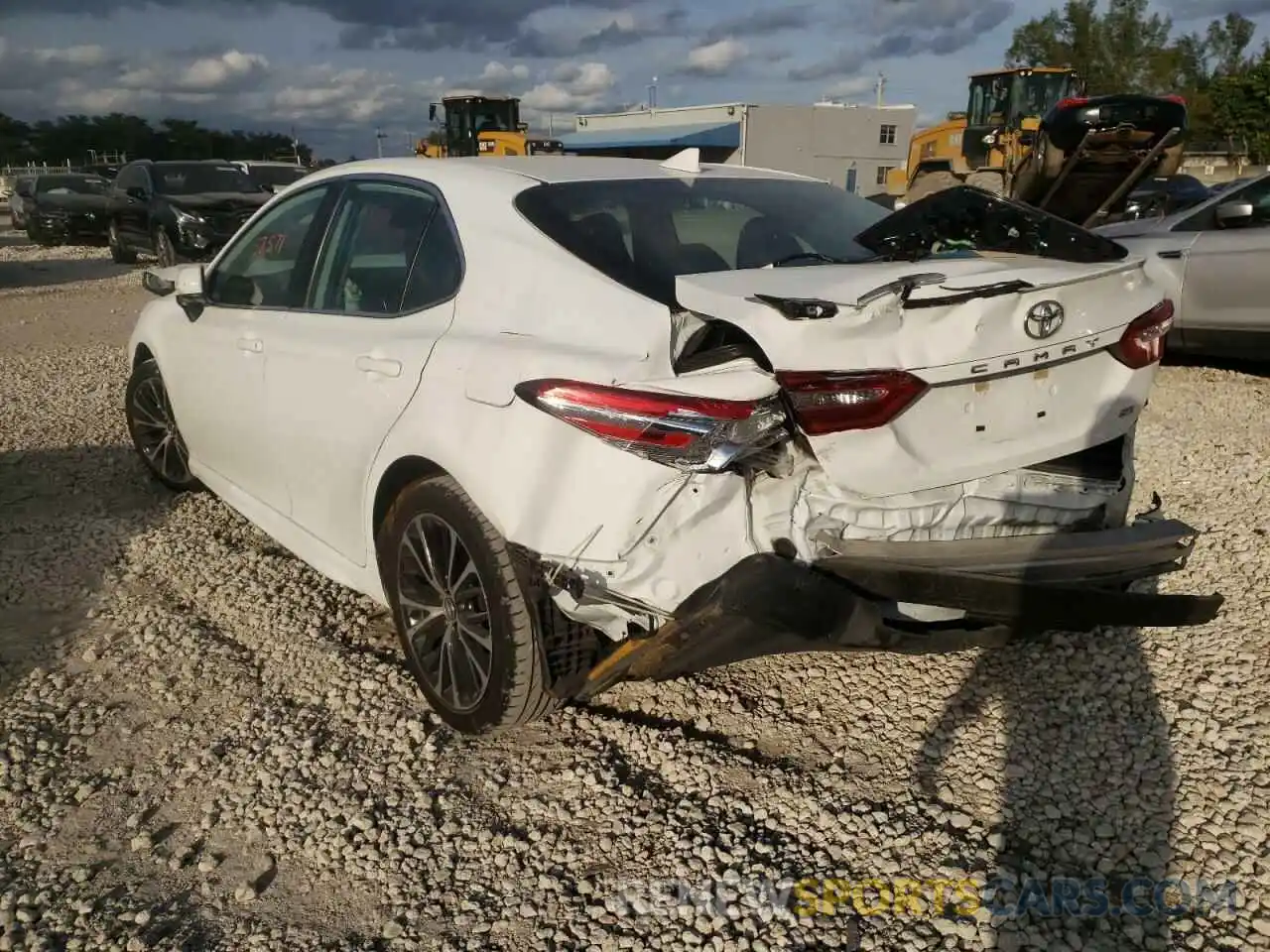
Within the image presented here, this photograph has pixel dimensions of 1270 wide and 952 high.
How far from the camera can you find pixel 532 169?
11.1ft

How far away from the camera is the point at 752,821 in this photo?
2713 millimetres

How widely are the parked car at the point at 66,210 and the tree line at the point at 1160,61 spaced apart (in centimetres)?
4387

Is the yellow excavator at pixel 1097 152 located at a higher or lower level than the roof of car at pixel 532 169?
higher

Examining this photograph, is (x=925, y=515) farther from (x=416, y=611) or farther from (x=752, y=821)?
(x=416, y=611)

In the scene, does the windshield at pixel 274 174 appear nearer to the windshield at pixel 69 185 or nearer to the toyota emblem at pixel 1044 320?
the windshield at pixel 69 185

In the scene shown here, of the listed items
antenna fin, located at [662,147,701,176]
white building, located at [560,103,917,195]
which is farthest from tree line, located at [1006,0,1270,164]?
antenna fin, located at [662,147,701,176]

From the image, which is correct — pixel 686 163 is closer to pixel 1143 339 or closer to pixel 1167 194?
pixel 1143 339

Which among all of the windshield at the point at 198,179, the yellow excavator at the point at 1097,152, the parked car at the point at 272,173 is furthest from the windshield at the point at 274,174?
the yellow excavator at the point at 1097,152

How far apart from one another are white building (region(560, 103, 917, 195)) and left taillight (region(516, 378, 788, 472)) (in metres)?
33.5

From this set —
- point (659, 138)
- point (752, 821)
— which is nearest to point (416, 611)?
point (752, 821)

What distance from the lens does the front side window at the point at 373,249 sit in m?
3.30

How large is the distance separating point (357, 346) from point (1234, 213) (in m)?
6.56

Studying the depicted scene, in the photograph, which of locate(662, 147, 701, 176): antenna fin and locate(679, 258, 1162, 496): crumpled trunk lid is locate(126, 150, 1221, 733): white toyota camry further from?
locate(662, 147, 701, 176): antenna fin

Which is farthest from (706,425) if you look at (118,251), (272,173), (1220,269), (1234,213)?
(272,173)
